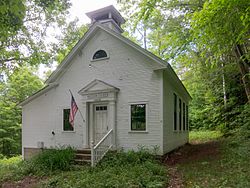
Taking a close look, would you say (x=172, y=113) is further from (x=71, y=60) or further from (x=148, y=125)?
(x=71, y=60)

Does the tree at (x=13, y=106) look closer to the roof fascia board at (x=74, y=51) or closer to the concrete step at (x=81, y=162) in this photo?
the roof fascia board at (x=74, y=51)

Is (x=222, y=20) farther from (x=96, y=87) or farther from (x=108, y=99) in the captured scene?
(x=96, y=87)

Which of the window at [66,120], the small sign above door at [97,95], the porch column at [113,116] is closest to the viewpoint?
the porch column at [113,116]

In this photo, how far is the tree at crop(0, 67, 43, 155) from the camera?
24969 mm

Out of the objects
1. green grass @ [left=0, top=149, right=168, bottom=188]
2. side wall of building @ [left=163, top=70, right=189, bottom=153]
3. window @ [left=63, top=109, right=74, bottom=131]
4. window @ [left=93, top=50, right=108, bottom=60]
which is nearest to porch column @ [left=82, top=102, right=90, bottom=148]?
window @ [left=63, top=109, right=74, bottom=131]

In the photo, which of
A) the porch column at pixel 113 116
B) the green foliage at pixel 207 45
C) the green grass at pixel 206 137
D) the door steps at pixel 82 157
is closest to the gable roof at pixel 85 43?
the green foliage at pixel 207 45

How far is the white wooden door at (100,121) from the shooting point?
451 inches

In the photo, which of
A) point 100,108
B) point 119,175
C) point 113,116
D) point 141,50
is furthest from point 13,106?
point 119,175

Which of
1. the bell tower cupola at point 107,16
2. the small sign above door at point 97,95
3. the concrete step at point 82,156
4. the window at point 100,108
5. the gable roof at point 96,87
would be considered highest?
the bell tower cupola at point 107,16

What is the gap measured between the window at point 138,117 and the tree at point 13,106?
60.0 ft

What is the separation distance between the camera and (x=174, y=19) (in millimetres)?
13570

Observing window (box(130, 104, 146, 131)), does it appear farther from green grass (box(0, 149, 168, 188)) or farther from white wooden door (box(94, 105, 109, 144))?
white wooden door (box(94, 105, 109, 144))

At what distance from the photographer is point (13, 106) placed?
24.8m

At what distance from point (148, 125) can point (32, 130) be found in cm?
800
